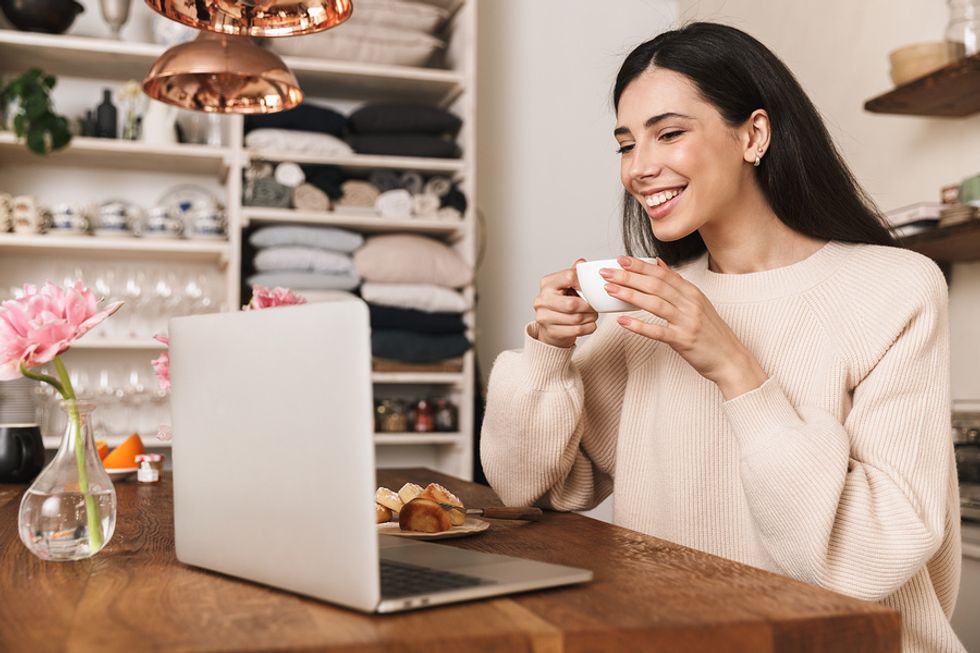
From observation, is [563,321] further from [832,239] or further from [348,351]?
[348,351]

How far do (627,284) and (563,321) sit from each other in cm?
17

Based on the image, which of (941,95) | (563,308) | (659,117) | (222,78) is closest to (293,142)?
(222,78)

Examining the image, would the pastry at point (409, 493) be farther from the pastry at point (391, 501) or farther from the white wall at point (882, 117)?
the white wall at point (882, 117)

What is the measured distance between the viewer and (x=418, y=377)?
3361 mm

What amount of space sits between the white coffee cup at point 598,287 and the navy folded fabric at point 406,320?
7.01 ft

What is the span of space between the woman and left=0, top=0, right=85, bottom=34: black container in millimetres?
2326

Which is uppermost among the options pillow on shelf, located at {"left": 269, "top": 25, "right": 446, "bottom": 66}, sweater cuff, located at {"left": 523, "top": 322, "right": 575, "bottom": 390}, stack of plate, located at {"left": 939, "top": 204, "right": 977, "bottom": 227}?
pillow on shelf, located at {"left": 269, "top": 25, "right": 446, "bottom": 66}

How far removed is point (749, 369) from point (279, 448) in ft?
2.06

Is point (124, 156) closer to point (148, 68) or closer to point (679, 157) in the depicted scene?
point (148, 68)

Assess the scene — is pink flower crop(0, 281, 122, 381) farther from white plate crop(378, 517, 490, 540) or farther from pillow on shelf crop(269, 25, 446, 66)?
pillow on shelf crop(269, 25, 446, 66)

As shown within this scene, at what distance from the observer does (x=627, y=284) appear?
1175 millimetres

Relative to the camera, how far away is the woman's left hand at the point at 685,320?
3.84 ft

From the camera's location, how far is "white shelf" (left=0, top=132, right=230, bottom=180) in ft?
10.4

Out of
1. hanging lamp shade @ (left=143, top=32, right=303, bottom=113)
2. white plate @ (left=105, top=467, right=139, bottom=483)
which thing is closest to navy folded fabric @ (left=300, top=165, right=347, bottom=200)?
hanging lamp shade @ (left=143, top=32, right=303, bottom=113)
